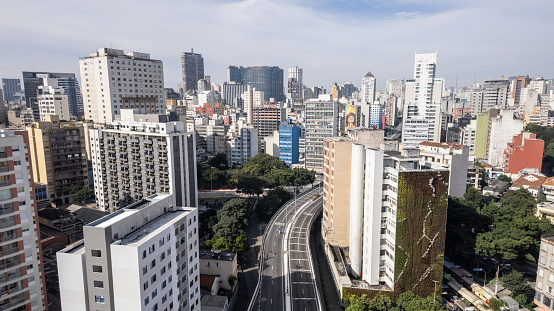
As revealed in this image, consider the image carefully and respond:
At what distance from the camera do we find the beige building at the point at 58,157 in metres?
80.4

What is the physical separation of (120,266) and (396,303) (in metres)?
34.8

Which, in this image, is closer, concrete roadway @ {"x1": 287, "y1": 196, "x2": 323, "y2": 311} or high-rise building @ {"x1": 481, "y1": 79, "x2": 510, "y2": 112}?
concrete roadway @ {"x1": 287, "y1": 196, "x2": 323, "y2": 311}

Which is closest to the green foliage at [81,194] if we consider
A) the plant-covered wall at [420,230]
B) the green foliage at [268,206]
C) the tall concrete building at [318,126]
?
the green foliage at [268,206]

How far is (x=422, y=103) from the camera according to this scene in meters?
128

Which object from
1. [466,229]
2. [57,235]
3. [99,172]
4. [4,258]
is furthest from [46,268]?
[466,229]

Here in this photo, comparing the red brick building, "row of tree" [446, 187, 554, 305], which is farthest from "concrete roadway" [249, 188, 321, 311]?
the red brick building

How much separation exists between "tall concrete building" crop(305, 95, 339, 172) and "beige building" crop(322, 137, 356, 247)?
52870mm

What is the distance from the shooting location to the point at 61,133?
8244 centimetres

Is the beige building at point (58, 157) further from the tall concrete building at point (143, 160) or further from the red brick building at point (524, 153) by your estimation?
the red brick building at point (524, 153)

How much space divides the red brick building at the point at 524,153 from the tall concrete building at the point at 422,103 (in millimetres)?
25091

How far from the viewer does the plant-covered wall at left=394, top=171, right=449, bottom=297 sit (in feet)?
137

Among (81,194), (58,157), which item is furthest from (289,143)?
(58,157)

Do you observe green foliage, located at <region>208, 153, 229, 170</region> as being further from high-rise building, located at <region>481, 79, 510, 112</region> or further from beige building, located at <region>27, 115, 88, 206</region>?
high-rise building, located at <region>481, 79, 510, 112</region>

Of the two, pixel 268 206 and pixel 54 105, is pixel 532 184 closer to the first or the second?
pixel 268 206
